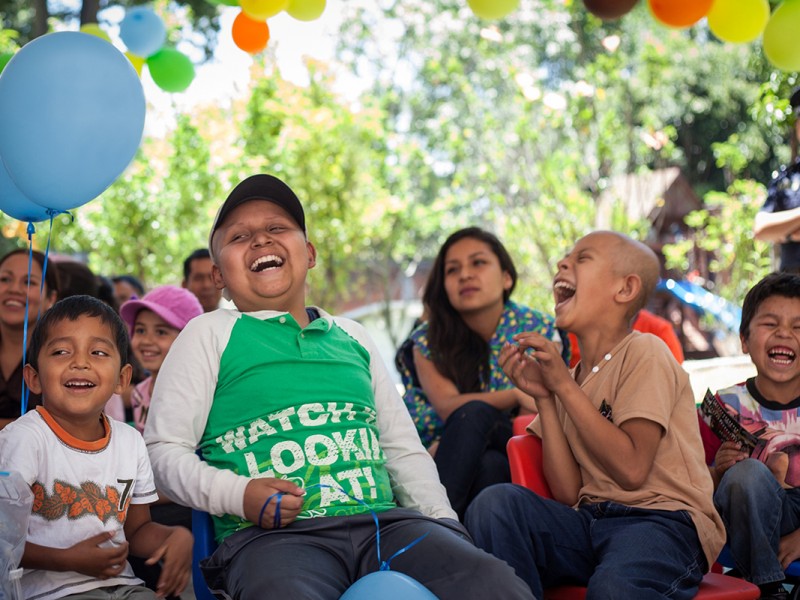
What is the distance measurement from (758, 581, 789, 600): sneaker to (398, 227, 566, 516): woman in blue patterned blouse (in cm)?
108

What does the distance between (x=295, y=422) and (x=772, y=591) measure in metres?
1.32

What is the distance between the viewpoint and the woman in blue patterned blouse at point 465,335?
Answer: 3.43m

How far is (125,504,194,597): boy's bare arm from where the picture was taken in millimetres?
1930

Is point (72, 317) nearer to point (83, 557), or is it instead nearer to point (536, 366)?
point (83, 557)

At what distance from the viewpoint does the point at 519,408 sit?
137 inches

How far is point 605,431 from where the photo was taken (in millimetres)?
2262

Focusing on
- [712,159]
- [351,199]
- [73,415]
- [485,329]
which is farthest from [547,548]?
[712,159]

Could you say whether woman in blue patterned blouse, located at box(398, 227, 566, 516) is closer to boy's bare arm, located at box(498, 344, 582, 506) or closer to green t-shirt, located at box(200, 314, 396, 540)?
boy's bare arm, located at box(498, 344, 582, 506)

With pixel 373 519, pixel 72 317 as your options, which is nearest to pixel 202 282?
pixel 72 317

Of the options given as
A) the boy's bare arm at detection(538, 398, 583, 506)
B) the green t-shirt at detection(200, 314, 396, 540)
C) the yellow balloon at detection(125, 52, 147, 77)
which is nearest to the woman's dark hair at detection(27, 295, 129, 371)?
the green t-shirt at detection(200, 314, 396, 540)

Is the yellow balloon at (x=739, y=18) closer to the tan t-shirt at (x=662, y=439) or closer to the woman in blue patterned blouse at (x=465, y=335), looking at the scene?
the woman in blue patterned blouse at (x=465, y=335)

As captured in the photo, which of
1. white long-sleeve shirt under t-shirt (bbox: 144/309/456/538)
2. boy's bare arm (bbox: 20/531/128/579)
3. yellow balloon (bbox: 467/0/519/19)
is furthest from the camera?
yellow balloon (bbox: 467/0/519/19)

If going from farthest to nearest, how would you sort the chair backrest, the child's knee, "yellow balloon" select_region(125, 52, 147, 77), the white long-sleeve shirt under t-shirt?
"yellow balloon" select_region(125, 52, 147, 77), the chair backrest, the child's knee, the white long-sleeve shirt under t-shirt

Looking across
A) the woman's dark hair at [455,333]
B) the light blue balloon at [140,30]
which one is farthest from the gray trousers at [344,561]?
the light blue balloon at [140,30]
